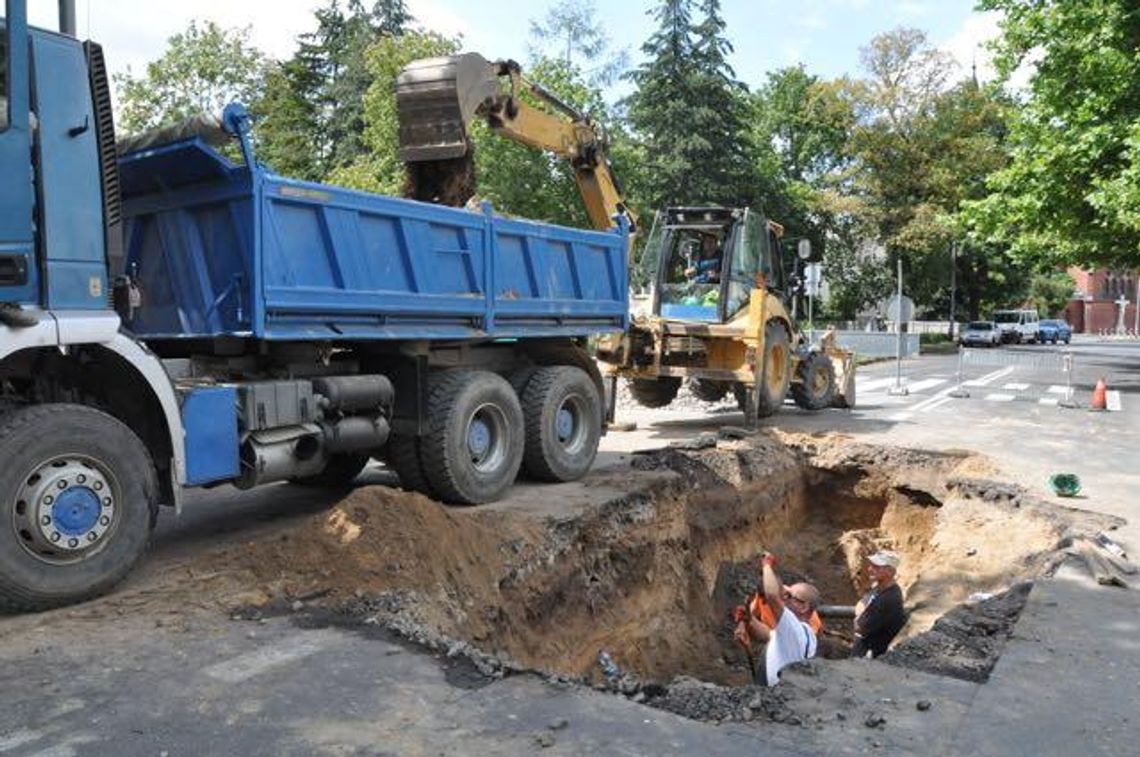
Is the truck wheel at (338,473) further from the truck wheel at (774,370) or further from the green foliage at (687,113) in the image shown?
the green foliage at (687,113)

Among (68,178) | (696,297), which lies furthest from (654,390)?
(68,178)

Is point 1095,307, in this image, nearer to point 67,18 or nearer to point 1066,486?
point 1066,486

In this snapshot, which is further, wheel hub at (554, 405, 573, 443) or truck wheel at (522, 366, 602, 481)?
wheel hub at (554, 405, 573, 443)

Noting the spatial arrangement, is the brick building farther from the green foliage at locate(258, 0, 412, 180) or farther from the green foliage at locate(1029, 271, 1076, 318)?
the green foliage at locate(258, 0, 412, 180)

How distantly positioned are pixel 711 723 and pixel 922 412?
44.8 ft

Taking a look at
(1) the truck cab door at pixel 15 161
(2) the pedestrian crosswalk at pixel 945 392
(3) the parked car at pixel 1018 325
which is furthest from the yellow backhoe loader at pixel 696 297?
(3) the parked car at pixel 1018 325

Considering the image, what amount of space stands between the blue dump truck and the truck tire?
2 cm

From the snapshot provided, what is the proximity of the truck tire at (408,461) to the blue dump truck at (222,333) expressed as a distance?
0.06ft

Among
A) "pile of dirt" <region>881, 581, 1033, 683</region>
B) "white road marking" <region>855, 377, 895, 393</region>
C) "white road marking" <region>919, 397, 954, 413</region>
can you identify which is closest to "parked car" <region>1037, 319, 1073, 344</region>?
"white road marking" <region>855, 377, 895, 393</region>

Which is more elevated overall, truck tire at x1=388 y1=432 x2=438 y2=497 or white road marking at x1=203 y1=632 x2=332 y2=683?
truck tire at x1=388 y1=432 x2=438 y2=497

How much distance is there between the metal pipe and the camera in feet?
16.5

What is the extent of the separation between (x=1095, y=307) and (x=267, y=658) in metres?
103

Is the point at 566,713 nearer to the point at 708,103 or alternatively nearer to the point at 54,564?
the point at 54,564

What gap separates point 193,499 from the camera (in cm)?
802
